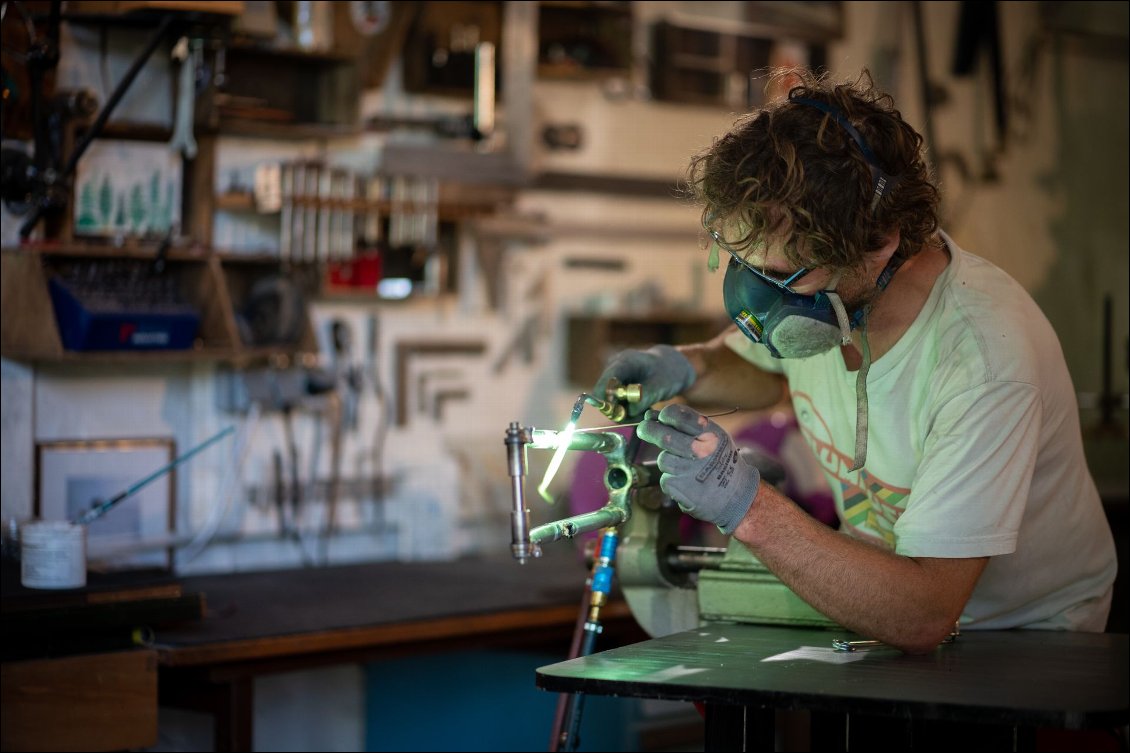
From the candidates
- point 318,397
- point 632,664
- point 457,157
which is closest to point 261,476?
point 318,397

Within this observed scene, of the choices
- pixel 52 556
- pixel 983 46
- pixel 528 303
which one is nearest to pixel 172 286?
pixel 52 556

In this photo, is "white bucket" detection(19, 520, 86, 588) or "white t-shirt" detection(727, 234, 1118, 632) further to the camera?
"white bucket" detection(19, 520, 86, 588)

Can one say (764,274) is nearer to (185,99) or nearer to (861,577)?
(861,577)

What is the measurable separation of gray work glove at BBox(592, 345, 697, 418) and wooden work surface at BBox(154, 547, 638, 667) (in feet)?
3.18

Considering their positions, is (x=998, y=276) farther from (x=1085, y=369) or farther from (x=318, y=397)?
(x=318, y=397)

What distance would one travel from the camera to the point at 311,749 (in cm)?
374

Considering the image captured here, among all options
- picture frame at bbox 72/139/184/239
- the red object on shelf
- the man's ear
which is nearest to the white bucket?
picture frame at bbox 72/139/184/239

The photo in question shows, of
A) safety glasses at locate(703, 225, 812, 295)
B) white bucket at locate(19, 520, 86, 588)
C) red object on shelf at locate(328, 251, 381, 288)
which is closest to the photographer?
safety glasses at locate(703, 225, 812, 295)

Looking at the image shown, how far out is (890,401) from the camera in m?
2.13

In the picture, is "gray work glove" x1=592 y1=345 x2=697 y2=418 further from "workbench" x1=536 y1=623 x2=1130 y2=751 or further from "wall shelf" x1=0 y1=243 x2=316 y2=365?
"wall shelf" x1=0 y1=243 x2=316 y2=365

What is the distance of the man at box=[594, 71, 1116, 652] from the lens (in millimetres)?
1906

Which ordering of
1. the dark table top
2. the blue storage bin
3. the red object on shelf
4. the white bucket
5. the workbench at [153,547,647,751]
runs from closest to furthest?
the dark table top
the white bucket
the workbench at [153,547,647,751]
the blue storage bin
the red object on shelf

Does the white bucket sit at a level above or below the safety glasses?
below

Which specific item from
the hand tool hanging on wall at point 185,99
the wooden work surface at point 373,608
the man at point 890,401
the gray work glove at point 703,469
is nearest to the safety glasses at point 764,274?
the man at point 890,401
